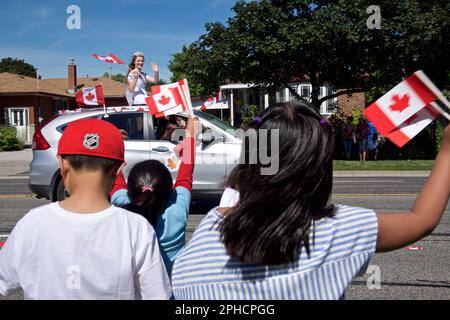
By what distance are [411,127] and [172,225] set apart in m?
1.34

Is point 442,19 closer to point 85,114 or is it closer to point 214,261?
point 85,114

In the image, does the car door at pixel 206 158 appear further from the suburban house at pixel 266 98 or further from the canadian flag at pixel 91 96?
the suburban house at pixel 266 98

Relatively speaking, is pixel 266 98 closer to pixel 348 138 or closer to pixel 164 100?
pixel 348 138

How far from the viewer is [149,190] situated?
265cm

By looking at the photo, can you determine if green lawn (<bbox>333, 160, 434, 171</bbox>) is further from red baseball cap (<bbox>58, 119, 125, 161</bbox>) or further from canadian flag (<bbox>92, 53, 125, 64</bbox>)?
red baseball cap (<bbox>58, 119, 125, 161</bbox>)

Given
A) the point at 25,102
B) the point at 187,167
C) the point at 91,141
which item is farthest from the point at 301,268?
the point at 25,102

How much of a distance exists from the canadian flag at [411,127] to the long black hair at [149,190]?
127 cm

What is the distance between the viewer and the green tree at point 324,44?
58.3 feet

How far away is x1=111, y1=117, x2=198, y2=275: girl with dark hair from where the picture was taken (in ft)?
8.66

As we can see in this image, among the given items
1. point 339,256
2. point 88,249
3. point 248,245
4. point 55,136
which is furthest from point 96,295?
point 55,136

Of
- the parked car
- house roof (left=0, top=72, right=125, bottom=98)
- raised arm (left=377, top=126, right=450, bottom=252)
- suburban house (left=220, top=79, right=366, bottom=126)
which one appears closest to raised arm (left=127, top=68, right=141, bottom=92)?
the parked car

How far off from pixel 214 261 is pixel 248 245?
13cm

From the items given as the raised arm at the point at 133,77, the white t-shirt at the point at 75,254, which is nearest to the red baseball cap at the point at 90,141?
the white t-shirt at the point at 75,254

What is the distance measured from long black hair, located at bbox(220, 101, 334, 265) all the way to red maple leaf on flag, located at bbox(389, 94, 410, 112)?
10.4 inches
